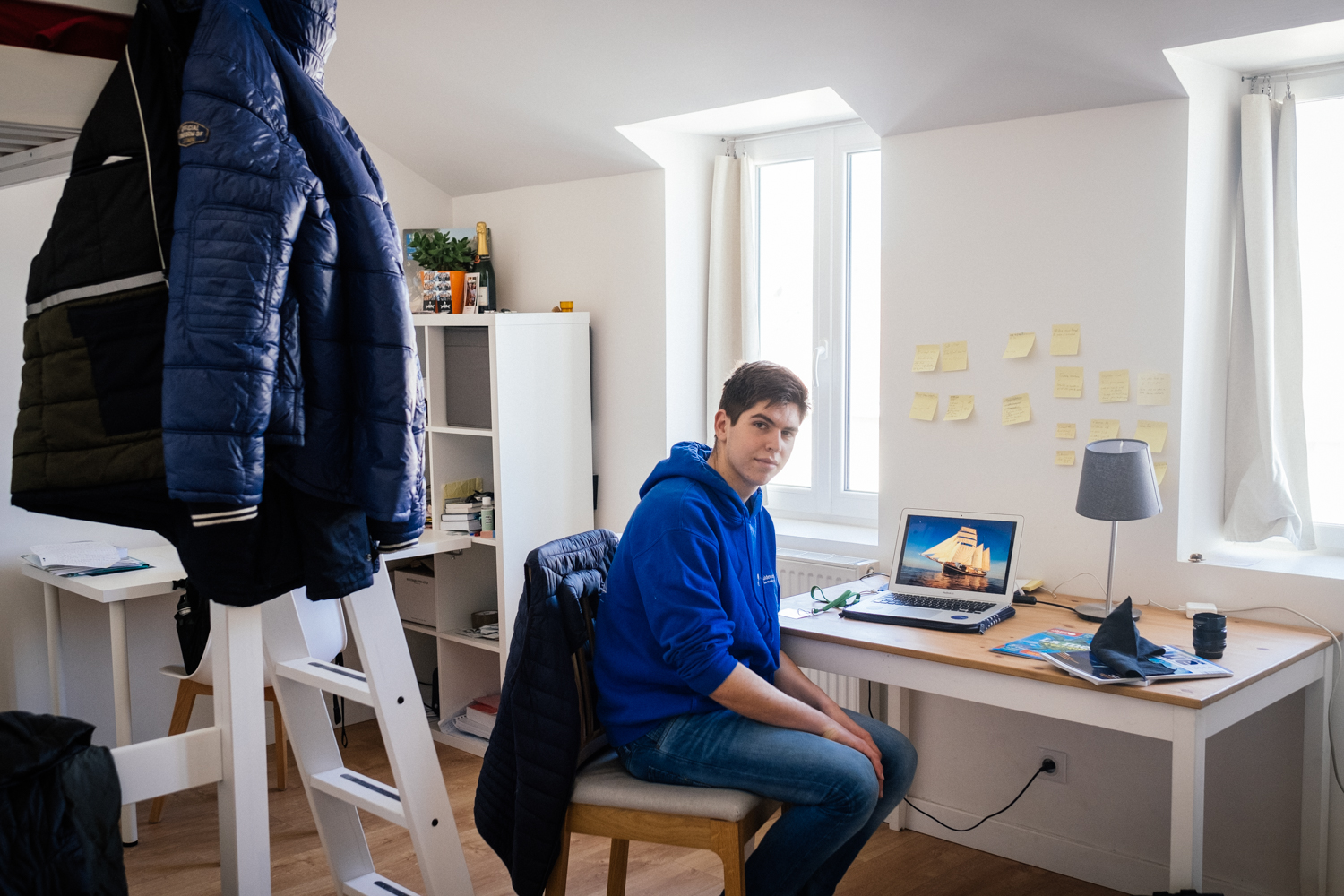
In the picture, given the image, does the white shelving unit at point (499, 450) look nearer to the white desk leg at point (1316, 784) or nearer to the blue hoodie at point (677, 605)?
the blue hoodie at point (677, 605)

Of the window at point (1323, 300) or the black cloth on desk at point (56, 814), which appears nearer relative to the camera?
the black cloth on desk at point (56, 814)

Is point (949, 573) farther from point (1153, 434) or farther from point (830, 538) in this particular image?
point (830, 538)

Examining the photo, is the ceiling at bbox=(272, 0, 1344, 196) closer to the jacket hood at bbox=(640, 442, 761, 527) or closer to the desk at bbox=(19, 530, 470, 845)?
the jacket hood at bbox=(640, 442, 761, 527)

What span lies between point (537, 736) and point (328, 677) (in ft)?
1.34

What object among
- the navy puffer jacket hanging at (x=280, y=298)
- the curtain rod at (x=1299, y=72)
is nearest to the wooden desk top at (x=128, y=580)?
the navy puffer jacket hanging at (x=280, y=298)

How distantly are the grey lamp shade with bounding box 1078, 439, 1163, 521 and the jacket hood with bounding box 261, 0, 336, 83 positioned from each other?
185 centimetres

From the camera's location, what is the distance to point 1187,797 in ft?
6.39

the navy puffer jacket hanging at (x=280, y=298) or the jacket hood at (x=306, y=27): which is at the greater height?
the jacket hood at (x=306, y=27)

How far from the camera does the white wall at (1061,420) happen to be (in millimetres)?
2561

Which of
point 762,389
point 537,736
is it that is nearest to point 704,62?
point 762,389

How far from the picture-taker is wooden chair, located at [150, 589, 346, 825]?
2.78 metres

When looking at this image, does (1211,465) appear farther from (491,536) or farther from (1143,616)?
(491,536)

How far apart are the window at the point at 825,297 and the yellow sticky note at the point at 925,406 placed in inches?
18.4

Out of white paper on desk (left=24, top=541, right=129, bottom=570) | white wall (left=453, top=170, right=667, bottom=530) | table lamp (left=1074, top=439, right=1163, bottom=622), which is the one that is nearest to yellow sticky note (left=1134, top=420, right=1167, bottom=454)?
table lamp (left=1074, top=439, right=1163, bottom=622)
